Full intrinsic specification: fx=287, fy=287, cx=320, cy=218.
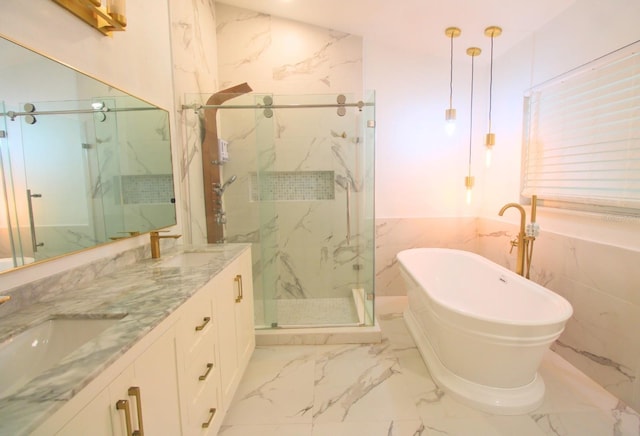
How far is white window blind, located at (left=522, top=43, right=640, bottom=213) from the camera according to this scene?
1666mm

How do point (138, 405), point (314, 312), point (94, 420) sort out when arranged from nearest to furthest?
point (94, 420) → point (138, 405) → point (314, 312)

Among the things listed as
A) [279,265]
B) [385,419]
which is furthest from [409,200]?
[385,419]

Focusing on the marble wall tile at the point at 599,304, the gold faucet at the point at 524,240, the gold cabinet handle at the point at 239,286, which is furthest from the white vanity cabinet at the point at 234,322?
the marble wall tile at the point at 599,304

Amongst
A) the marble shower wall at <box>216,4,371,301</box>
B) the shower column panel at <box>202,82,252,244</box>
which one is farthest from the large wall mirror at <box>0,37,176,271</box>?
the marble shower wall at <box>216,4,371,301</box>

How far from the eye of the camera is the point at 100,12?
1321 millimetres

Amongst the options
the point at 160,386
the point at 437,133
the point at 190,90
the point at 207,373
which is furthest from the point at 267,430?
the point at 437,133

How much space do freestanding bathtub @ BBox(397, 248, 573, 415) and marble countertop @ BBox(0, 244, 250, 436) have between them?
139 centimetres

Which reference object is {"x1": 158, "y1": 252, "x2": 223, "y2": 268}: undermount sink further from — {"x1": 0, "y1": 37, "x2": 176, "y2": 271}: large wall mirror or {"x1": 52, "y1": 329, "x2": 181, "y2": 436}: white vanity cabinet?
{"x1": 52, "y1": 329, "x2": 181, "y2": 436}: white vanity cabinet

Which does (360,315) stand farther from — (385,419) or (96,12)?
(96,12)

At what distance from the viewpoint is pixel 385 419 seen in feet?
5.30

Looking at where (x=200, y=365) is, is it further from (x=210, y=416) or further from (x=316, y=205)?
(x=316, y=205)

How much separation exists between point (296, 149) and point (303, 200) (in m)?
0.53

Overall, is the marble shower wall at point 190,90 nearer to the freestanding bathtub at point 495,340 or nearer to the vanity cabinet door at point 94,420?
the vanity cabinet door at point 94,420

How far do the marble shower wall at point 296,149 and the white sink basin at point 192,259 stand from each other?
896 millimetres
